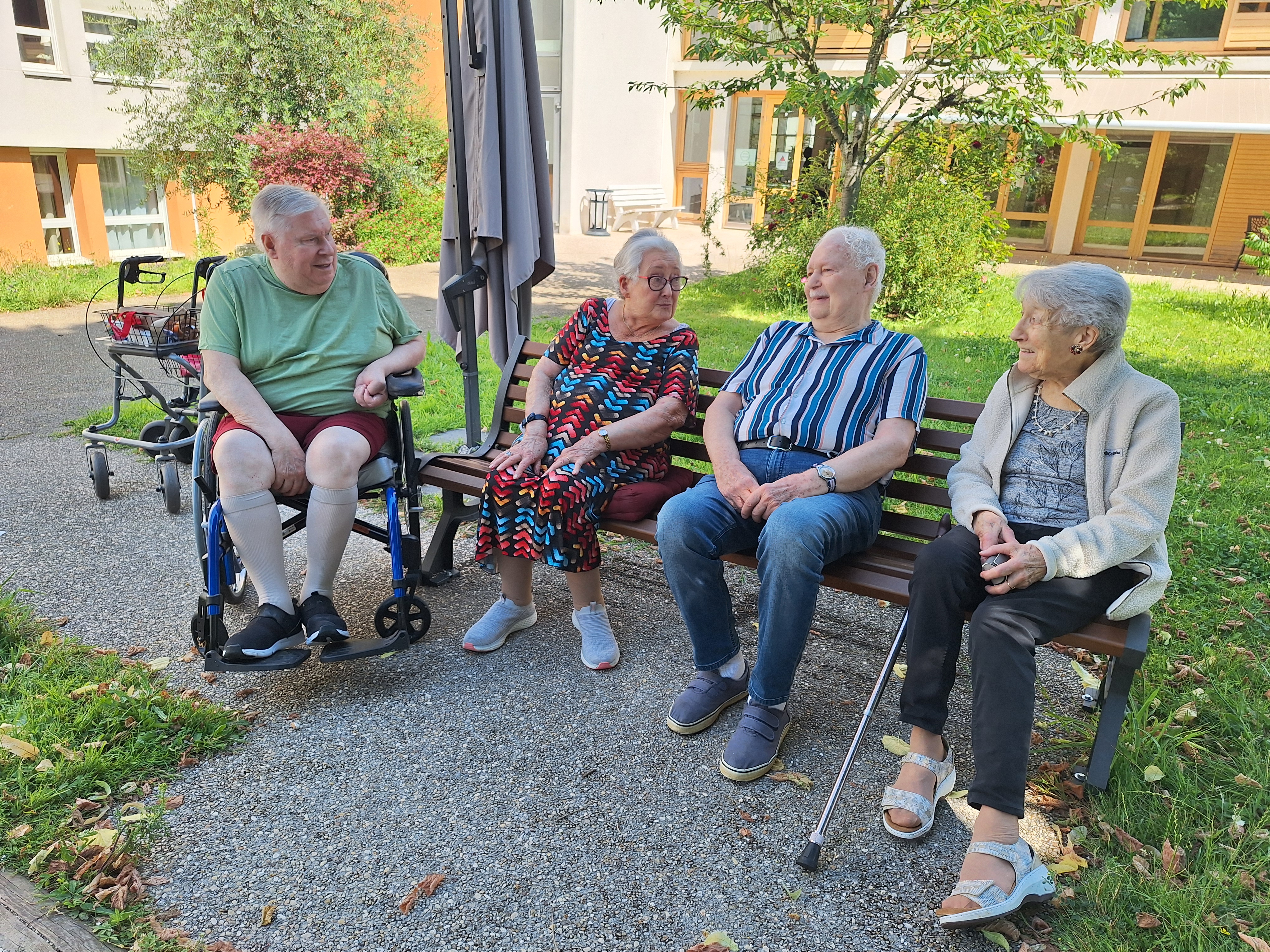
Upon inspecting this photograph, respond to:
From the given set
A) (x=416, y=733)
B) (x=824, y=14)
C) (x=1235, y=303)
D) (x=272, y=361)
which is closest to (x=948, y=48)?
(x=824, y=14)

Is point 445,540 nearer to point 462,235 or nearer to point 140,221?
point 462,235

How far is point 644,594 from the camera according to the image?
373 cm

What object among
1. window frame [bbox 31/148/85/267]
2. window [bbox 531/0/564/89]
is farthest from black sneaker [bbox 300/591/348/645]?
window [bbox 531/0/564/89]

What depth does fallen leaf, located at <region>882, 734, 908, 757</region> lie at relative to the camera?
271 centimetres

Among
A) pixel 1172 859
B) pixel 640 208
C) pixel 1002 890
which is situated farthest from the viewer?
pixel 640 208

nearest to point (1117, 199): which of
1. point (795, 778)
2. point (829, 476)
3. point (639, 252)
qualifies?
point (639, 252)

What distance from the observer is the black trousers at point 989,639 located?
7.15ft

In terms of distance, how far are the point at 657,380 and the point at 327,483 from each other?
3.89ft

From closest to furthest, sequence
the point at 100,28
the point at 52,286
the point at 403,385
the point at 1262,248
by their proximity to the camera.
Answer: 1. the point at 403,385
2. the point at 1262,248
3. the point at 52,286
4. the point at 100,28

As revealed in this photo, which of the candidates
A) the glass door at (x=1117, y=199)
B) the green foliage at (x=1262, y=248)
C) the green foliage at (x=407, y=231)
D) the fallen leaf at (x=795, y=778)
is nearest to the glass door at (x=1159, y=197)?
the glass door at (x=1117, y=199)

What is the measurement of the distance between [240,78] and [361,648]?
11.3 m

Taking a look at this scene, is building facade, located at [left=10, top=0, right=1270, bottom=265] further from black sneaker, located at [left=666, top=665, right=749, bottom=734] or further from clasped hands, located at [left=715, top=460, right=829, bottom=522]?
black sneaker, located at [left=666, top=665, right=749, bottom=734]

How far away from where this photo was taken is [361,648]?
2918 millimetres

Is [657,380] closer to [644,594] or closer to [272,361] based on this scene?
[644,594]
